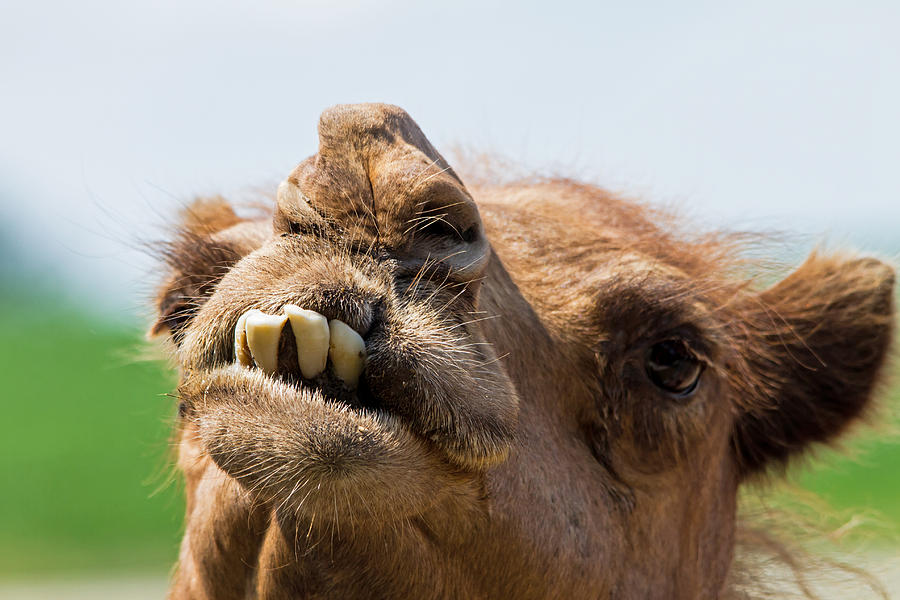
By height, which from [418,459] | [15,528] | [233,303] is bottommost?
[15,528]

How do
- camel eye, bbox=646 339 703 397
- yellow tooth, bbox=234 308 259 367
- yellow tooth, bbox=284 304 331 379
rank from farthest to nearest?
camel eye, bbox=646 339 703 397 → yellow tooth, bbox=234 308 259 367 → yellow tooth, bbox=284 304 331 379

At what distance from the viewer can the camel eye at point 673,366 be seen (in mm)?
3354

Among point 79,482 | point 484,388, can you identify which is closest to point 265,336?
point 484,388

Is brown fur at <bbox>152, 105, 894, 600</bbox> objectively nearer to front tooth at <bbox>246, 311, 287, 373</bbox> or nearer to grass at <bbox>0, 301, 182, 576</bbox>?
front tooth at <bbox>246, 311, 287, 373</bbox>

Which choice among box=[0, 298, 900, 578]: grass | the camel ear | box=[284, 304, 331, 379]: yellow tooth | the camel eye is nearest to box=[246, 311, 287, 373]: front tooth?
box=[284, 304, 331, 379]: yellow tooth

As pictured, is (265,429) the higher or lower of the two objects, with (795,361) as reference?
higher

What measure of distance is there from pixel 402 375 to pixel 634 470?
51.3 inches

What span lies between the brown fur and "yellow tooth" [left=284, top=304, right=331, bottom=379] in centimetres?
4

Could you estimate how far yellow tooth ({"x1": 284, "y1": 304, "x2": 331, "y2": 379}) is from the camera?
7.18 feet

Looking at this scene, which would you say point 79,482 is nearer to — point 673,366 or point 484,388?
point 673,366

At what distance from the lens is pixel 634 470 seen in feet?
10.9

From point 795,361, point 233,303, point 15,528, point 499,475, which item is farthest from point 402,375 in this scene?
point 15,528

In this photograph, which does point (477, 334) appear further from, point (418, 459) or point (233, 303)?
point (233, 303)

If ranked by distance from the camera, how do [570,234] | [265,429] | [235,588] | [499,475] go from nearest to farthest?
[265,429] < [499,475] < [235,588] < [570,234]
